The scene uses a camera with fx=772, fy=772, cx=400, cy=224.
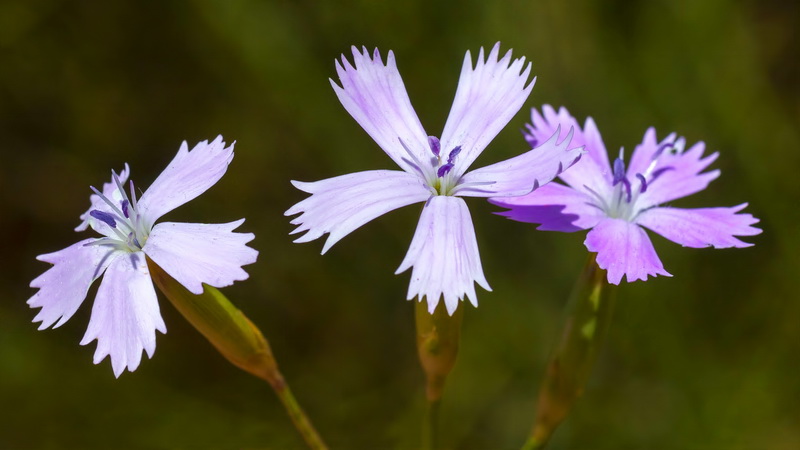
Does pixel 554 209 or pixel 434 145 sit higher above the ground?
pixel 434 145

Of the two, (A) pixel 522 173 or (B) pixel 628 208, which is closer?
(A) pixel 522 173

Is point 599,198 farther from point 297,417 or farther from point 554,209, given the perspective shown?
point 297,417

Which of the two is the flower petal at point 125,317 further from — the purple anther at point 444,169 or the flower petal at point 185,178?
the purple anther at point 444,169

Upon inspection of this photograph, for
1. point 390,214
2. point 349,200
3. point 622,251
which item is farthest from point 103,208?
point 390,214

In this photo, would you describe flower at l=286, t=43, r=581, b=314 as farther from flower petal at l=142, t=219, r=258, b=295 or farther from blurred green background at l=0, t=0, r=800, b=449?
blurred green background at l=0, t=0, r=800, b=449

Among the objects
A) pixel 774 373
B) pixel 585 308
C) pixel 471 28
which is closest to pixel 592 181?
pixel 585 308

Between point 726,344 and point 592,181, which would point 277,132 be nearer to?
point 592,181

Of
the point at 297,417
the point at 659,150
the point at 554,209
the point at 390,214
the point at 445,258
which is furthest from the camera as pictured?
the point at 390,214
